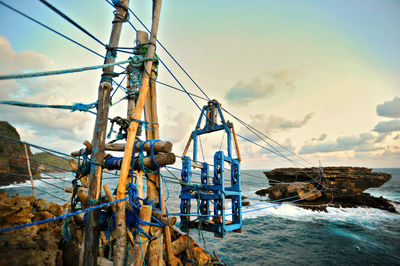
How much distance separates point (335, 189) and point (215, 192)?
33.8 meters

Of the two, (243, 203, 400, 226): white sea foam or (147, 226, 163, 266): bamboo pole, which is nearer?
(147, 226, 163, 266): bamboo pole

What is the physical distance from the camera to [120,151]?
5078 millimetres

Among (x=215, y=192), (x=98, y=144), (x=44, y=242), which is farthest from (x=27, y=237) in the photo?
(x=215, y=192)

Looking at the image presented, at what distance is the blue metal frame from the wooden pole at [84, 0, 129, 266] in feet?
11.7

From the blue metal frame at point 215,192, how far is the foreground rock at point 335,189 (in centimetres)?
2226

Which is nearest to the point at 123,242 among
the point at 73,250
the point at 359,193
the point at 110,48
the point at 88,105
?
the point at 88,105

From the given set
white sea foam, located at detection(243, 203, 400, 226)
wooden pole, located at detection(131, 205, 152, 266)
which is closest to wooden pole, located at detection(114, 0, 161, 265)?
wooden pole, located at detection(131, 205, 152, 266)

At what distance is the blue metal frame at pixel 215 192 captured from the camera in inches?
308

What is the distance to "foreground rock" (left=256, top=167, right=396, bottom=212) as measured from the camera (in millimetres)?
27750

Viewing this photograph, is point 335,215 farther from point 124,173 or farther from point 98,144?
point 98,144

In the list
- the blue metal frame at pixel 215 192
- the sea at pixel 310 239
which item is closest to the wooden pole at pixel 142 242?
the blue metal frame at pixel 215 192

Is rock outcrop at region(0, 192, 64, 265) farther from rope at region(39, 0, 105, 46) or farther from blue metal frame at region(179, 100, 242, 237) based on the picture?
rope at region(39, 0, 105, 46)

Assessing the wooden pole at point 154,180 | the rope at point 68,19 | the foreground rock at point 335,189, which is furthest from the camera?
the foreground rock at point 335,189

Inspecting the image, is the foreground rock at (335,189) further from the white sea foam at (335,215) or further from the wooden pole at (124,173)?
the wooden pole at (124,173)
